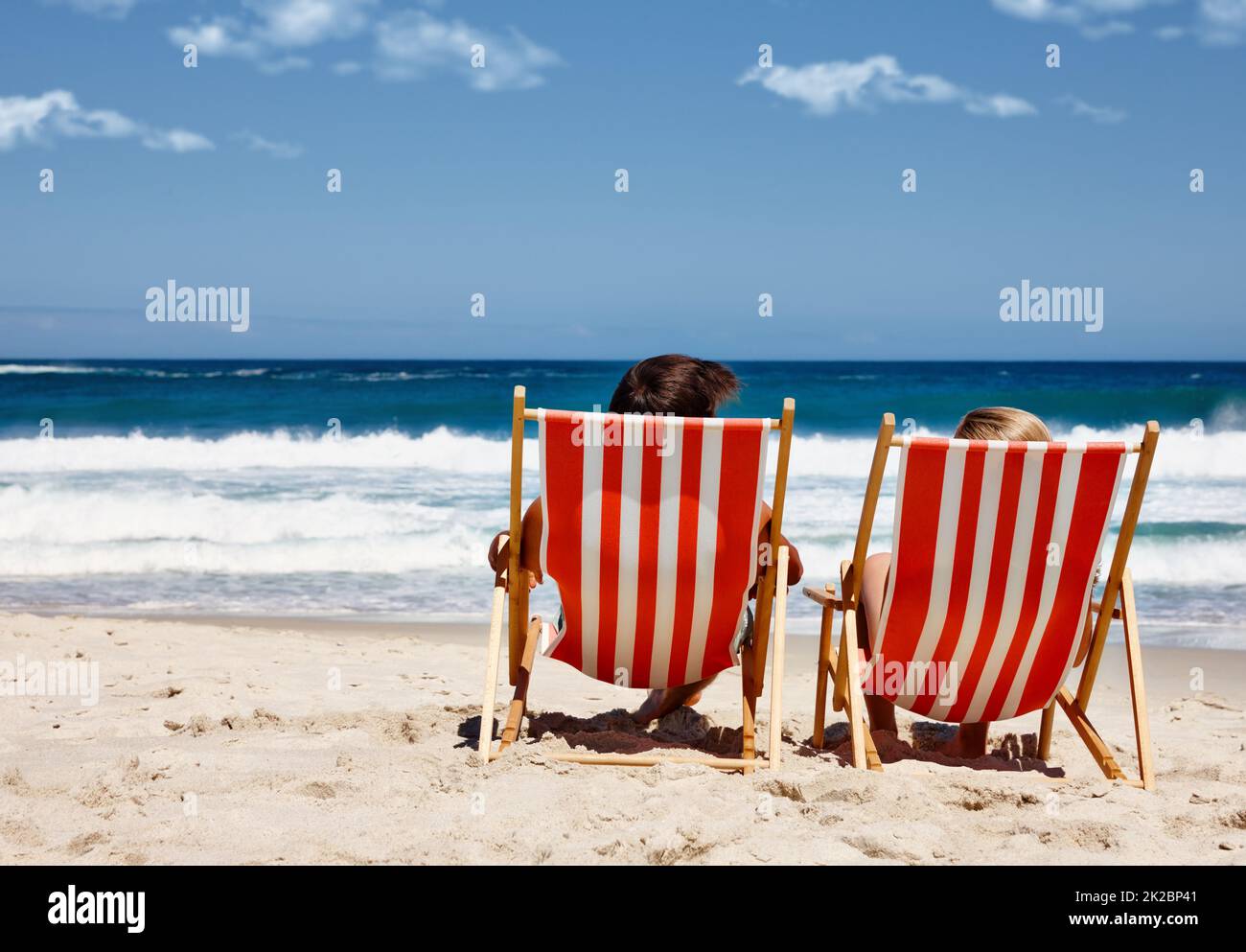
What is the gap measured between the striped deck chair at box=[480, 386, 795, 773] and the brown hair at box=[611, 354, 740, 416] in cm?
27

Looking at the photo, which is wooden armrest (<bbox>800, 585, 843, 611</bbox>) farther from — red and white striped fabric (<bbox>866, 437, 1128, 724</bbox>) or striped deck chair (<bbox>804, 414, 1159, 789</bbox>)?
red and white striped fabric (<bbox>866, 437, 1128, 724</bbox>)

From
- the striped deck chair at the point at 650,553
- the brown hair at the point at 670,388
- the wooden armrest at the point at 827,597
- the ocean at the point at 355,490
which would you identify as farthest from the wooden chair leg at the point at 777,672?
the ocean at the point at 355,490

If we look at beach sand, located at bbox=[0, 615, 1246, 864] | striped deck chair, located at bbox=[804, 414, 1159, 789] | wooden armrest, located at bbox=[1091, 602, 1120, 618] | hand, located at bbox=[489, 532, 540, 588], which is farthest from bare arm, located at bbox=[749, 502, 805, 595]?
wooden armrest, located at bbox=[1091, 602, 1120, 618]

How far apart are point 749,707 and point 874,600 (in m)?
0.47

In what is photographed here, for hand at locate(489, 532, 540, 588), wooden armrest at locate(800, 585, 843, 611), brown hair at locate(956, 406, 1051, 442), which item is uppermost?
brown hair at locate(956, 406, 1051, 442)

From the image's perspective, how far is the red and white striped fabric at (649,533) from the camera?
9.54ft

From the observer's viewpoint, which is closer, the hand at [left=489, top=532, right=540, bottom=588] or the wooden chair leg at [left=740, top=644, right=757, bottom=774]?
the wooden chair leg at [left=740, top=644, right=757, bottom=774]

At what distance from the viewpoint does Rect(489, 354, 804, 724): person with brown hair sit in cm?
317

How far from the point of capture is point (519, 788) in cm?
283

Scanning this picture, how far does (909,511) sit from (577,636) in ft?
3.26

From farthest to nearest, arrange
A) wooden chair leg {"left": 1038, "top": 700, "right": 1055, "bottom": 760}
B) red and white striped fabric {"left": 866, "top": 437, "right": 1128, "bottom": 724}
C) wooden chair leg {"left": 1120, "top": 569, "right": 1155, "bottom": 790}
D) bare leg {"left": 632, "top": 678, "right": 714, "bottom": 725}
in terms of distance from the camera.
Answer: bare leg {"left": 632, "top": 678, "right": 714, "bottom": 725} → wooden chair leg {"left": 1038, "top": 700, "right": 1055, "bottom": 760} → wooden chair leg {"left": 1120, "top": 569, "right": 1155, "bottom": 790} → red and white striped fabric {"left": 866, "top": 437, "right": 1128, "bottom": 724}
